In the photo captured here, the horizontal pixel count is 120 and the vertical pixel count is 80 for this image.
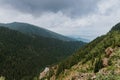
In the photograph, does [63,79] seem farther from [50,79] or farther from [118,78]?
[118,78]

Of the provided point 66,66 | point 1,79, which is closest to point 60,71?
point 66,66

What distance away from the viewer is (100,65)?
114m

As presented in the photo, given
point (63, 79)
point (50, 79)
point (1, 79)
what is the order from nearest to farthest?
point (1, 79) → point (63, 79) → point (50, 79)

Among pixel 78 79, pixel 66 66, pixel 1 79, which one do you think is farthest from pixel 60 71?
pixel 1 79

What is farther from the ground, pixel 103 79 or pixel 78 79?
pixel 103 79

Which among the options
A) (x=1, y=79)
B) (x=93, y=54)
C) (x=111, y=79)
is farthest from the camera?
(x=93, y=54)

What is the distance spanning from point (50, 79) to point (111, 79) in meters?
172

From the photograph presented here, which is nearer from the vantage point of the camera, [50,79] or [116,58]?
[116,58]

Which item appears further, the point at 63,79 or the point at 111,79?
the point at 63,79

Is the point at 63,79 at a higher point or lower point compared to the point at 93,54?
lower

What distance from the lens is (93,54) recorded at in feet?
563

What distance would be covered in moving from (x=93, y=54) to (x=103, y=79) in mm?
146683

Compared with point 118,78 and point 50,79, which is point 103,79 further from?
point 50,79

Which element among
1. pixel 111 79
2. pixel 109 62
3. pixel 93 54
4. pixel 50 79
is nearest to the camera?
pixel 111 79
